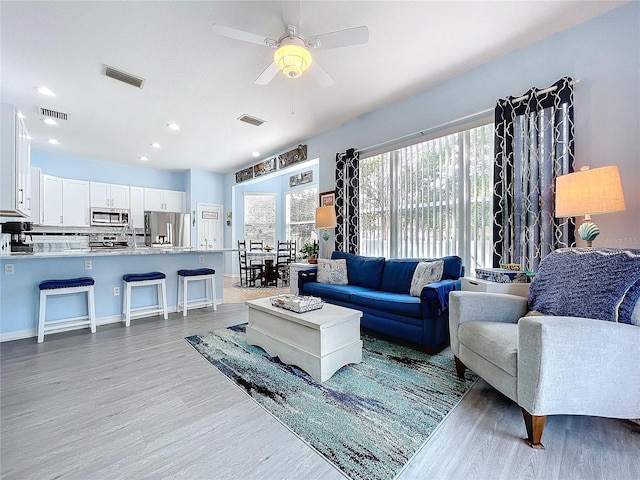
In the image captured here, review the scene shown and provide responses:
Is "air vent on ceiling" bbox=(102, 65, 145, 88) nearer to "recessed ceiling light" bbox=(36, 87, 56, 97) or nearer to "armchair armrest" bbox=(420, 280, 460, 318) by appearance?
"recessed ceiling light" bbox=(36, 87, 56, 97)

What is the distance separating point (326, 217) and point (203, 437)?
3151 mm

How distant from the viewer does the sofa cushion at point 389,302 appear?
2.58 m

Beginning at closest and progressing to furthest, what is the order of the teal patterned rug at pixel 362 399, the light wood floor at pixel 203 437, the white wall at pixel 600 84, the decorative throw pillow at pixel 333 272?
the light wood floor at pixel 203 437, the teal patterned rug at pixel 362 399, the white wall at pixel 600 84, the decorative throw pillow at pixel 333 272

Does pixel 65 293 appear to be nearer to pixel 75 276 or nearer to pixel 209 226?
pixel 75 276

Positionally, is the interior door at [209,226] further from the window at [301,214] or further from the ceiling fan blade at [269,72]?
the ceiling fan blade at [269,72]

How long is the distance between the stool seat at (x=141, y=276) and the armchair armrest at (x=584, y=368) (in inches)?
155

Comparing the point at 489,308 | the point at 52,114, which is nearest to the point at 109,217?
the point at 52,114

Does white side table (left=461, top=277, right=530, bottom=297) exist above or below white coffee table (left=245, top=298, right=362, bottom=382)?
above

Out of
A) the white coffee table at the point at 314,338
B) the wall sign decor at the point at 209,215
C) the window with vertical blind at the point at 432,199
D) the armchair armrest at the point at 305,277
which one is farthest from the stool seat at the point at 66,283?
the wall sign decor at the point at 209,215

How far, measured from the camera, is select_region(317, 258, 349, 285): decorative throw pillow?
3811 millimetres

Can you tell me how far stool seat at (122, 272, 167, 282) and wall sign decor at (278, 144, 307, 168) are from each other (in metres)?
3.13

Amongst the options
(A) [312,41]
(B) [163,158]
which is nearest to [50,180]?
(B) [163,158]

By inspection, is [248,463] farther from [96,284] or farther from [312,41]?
[96,284]

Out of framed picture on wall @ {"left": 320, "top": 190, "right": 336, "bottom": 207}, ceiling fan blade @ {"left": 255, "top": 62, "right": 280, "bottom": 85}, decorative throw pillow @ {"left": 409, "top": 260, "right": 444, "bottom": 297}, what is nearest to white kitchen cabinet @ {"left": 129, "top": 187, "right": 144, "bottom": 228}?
framed picture on wall @ {"left": 320, "top": 190, "right": 336, "bottom": 207}
